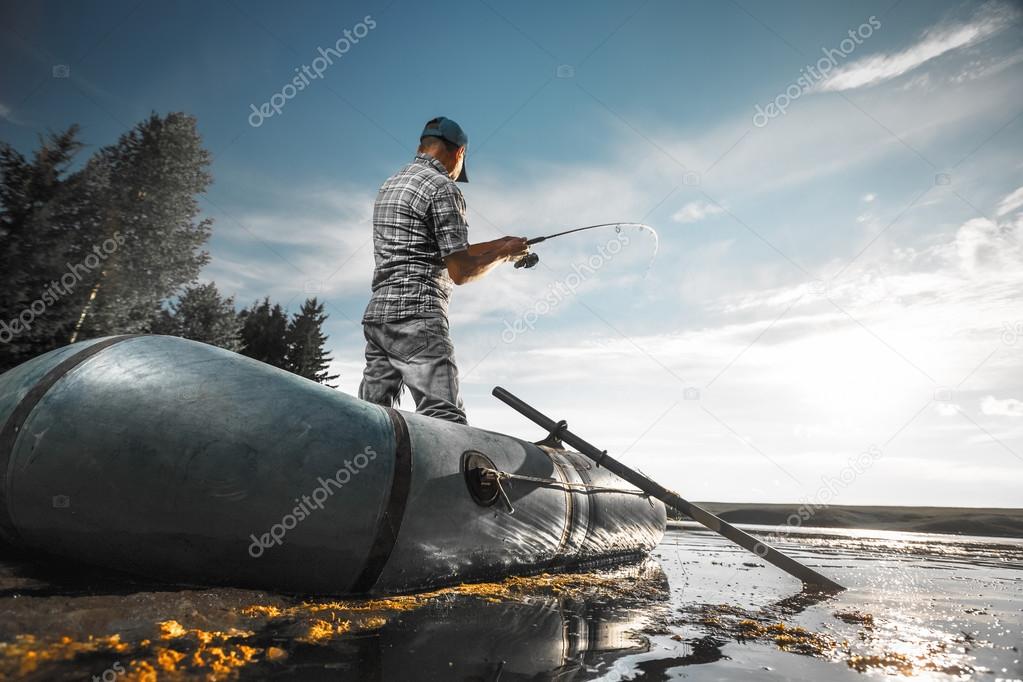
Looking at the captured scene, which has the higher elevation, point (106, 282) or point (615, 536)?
point (106, 282)

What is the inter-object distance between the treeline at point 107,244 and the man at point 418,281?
18.6 m

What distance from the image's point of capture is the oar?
14.2 feet

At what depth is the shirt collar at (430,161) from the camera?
4.17 metres

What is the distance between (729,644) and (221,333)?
28119 mm

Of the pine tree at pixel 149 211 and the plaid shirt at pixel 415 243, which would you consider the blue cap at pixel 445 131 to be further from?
the pine tree at pixel 149 211

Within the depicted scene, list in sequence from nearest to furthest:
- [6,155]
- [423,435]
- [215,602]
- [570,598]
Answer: [215,602]
[423,435]
[570,598]
[6,155]

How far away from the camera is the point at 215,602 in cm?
210

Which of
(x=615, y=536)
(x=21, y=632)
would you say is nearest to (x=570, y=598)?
(x=615, y=536)

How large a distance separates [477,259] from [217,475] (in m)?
2.31

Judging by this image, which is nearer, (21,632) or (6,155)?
(21,632)

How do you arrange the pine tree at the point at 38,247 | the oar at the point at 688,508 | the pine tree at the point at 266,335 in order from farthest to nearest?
the pine tree at the point at 266,335 → the pine tree at the point at 38,247 → the oar at the point at 688,508

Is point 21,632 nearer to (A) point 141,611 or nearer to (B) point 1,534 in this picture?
(A) point 141,611

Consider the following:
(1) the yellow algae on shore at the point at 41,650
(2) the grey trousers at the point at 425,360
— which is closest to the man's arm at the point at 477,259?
(2) the grey trousers at the point at 425,360

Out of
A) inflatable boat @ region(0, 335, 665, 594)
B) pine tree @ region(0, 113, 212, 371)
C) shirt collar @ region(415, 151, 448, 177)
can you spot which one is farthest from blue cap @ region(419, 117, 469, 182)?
pine tree @ region(0, 113, 212, 371)
